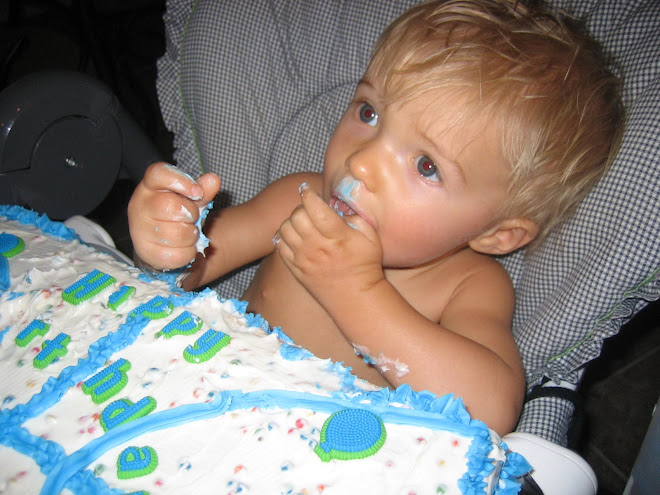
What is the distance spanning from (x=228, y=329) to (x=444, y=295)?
0.41 meters

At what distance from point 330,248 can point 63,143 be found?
47cm

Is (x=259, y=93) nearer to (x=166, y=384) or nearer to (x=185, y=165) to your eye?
(x=185, y=165)

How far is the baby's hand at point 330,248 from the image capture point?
69 centimetres

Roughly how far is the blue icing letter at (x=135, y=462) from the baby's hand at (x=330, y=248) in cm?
33

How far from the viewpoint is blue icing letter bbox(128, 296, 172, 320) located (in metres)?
0.60

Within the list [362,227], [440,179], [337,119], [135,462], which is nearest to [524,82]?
[440,179]

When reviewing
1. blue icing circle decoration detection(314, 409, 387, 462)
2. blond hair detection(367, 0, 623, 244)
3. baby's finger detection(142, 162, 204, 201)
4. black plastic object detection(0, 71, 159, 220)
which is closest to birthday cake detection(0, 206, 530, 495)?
blue icing circle decoration detection(314, 409, 387, 462)

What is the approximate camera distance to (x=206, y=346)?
0.56 meters

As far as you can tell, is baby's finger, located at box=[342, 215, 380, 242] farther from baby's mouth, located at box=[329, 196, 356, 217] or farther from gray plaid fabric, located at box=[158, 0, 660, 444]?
gray plaid fabric, located at box=[158, 0, 660, 444]

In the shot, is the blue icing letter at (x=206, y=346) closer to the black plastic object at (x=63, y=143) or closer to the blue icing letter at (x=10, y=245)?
the blue icing letter at (x=10, y=245)

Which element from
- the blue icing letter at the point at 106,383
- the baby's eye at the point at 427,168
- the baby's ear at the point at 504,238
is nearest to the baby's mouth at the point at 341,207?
the baby's eye at the point at 427,168

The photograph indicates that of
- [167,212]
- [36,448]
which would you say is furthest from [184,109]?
[36,448]

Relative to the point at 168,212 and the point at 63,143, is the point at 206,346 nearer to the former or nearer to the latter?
the point at 168,212

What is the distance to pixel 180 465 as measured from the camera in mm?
481
